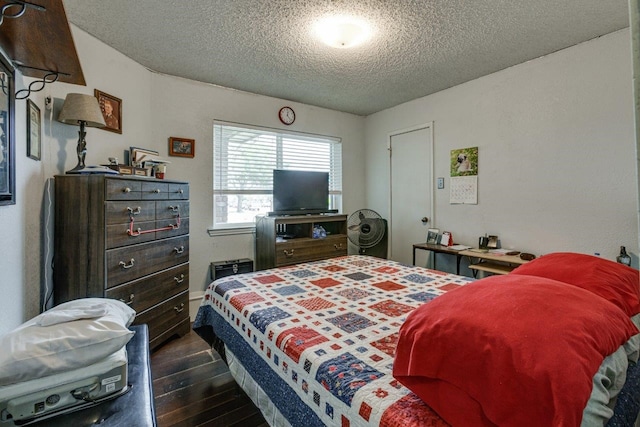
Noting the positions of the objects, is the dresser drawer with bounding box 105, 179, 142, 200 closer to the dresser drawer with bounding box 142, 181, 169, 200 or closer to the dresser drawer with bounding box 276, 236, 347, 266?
the dresser drawer with bounding box 142, 181, 169, 200

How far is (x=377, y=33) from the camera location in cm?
231

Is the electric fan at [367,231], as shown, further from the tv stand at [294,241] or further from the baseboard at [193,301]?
the baseboard at [193,301]

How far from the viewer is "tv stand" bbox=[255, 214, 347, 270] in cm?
329

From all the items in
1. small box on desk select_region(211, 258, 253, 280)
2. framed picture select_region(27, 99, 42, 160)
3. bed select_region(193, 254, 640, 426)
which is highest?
framed picture select_region(27, 99, 42, 160)

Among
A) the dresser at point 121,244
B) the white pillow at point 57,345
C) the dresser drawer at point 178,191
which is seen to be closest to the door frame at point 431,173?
the dresser drawer at point 178,191

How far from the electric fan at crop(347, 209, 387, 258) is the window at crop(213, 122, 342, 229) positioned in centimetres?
94

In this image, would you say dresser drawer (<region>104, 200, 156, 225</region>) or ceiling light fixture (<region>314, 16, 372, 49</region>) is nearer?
dresser drawer (<region>104, 200, 156, 225</region>)

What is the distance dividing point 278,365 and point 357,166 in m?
3.74

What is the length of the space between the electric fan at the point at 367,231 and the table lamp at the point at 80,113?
113 inches

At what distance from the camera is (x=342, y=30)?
7.18 feet

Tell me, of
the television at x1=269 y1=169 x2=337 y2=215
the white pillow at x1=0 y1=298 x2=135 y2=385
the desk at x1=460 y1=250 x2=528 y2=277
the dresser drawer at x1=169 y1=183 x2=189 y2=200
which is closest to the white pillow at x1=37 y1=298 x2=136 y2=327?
the white pillow at x1=0 y1=298 x2=135 y2=385

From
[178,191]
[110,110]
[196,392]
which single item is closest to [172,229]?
[178,191]

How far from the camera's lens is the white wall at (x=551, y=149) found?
2316 mm

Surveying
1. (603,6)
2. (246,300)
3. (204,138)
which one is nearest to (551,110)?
(603,6)
